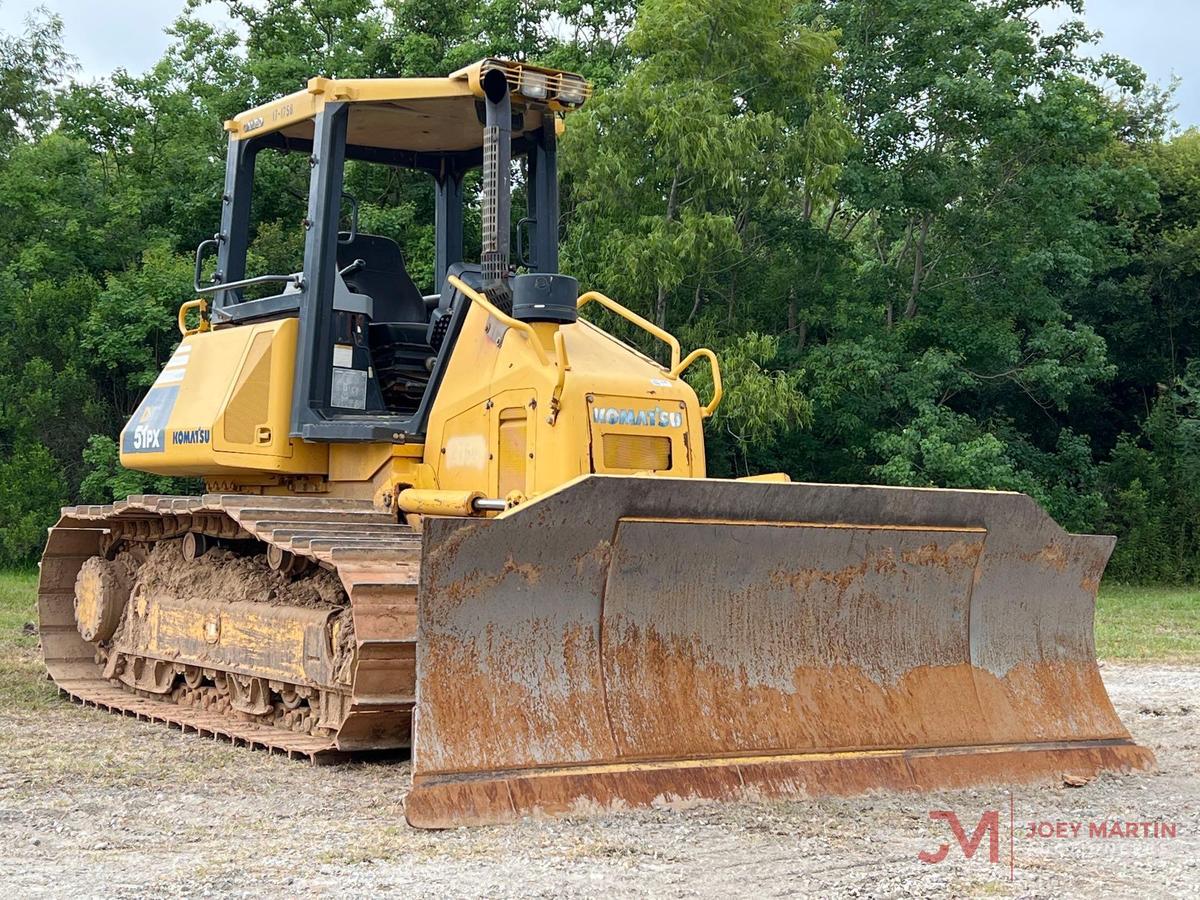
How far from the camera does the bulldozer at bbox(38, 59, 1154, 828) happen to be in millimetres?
5688

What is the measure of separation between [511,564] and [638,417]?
66.3 inches

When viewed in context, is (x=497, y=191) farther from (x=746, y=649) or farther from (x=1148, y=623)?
(x=1148, y=623)

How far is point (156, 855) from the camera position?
4820mm

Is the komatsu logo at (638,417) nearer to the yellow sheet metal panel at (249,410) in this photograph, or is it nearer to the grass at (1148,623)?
the yellow sheet metal panel at (249,410)

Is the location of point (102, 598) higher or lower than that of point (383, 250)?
lower

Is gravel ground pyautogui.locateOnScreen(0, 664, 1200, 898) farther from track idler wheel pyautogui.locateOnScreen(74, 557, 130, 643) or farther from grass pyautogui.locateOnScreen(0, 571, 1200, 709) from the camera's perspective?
grass pyautogui.locateOnScreen(0, 571, 1200, 709)

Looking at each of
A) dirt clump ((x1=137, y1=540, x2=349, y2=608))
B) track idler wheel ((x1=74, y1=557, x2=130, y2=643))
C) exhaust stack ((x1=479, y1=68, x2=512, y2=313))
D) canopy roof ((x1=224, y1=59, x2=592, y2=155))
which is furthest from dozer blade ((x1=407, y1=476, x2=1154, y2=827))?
track idler wheel ((x1=74, y1=557, x2=130, y2=643))

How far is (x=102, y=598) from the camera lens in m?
9.31

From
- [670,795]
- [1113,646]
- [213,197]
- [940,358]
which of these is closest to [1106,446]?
[940,358]

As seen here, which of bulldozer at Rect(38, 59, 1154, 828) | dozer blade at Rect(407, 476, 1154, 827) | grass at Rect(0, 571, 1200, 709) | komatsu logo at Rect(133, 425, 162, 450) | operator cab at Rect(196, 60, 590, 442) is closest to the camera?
dozer blade at Rect(407, 476, 1154, 827)

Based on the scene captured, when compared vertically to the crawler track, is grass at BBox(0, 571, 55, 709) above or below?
below

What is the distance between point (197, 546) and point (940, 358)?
1468 cm
